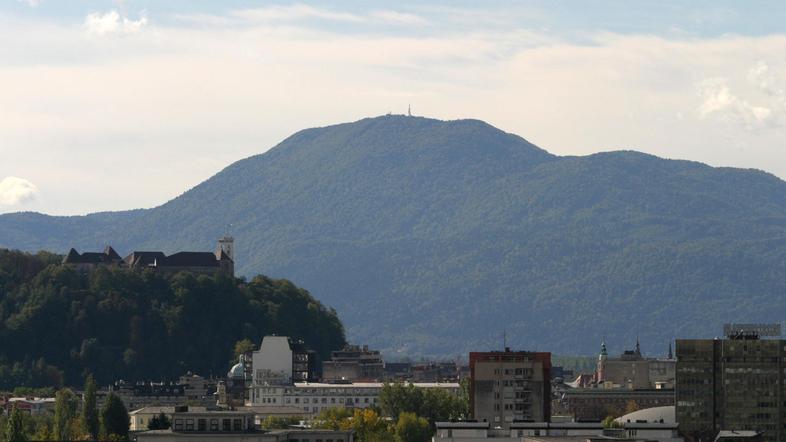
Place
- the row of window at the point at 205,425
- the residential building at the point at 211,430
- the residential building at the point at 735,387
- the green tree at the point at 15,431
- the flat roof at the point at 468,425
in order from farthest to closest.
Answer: the residential building at the point at 735,387
the green tree at the point at 15,431
the flat roof at the point at 468,425
the row of window at the point at 205,425
the residential building at the point at 211,430

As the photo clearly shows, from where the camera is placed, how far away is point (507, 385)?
197500mm

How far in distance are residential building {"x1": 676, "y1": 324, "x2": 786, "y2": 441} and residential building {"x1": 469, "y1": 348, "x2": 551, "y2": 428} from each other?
14752mm

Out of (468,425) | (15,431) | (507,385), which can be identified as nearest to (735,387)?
(507,385)

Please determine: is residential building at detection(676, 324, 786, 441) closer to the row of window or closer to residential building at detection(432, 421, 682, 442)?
residential building at detection(432, 421, 682, 442)

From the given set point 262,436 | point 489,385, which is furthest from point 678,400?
point 262,436

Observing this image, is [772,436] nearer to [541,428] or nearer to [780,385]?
[780,385]

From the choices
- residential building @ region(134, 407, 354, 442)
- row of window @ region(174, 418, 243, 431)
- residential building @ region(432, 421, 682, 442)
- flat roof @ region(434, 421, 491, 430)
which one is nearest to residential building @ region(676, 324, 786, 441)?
residential building @ region(432, 421, 682, 442)

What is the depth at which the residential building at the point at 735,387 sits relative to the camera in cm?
18125

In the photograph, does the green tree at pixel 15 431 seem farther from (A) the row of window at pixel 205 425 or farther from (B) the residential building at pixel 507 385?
(B) the residential building at pixel 507 385

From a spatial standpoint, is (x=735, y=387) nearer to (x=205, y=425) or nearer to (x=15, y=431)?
(x=205, y=425)

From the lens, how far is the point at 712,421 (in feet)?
598

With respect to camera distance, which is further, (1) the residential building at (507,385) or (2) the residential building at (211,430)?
(1) the residential building at (507,385)

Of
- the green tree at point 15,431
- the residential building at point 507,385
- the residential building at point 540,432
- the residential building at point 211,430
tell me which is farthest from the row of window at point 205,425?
the residential building at point 507,385

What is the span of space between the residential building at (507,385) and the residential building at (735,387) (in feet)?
48.4
